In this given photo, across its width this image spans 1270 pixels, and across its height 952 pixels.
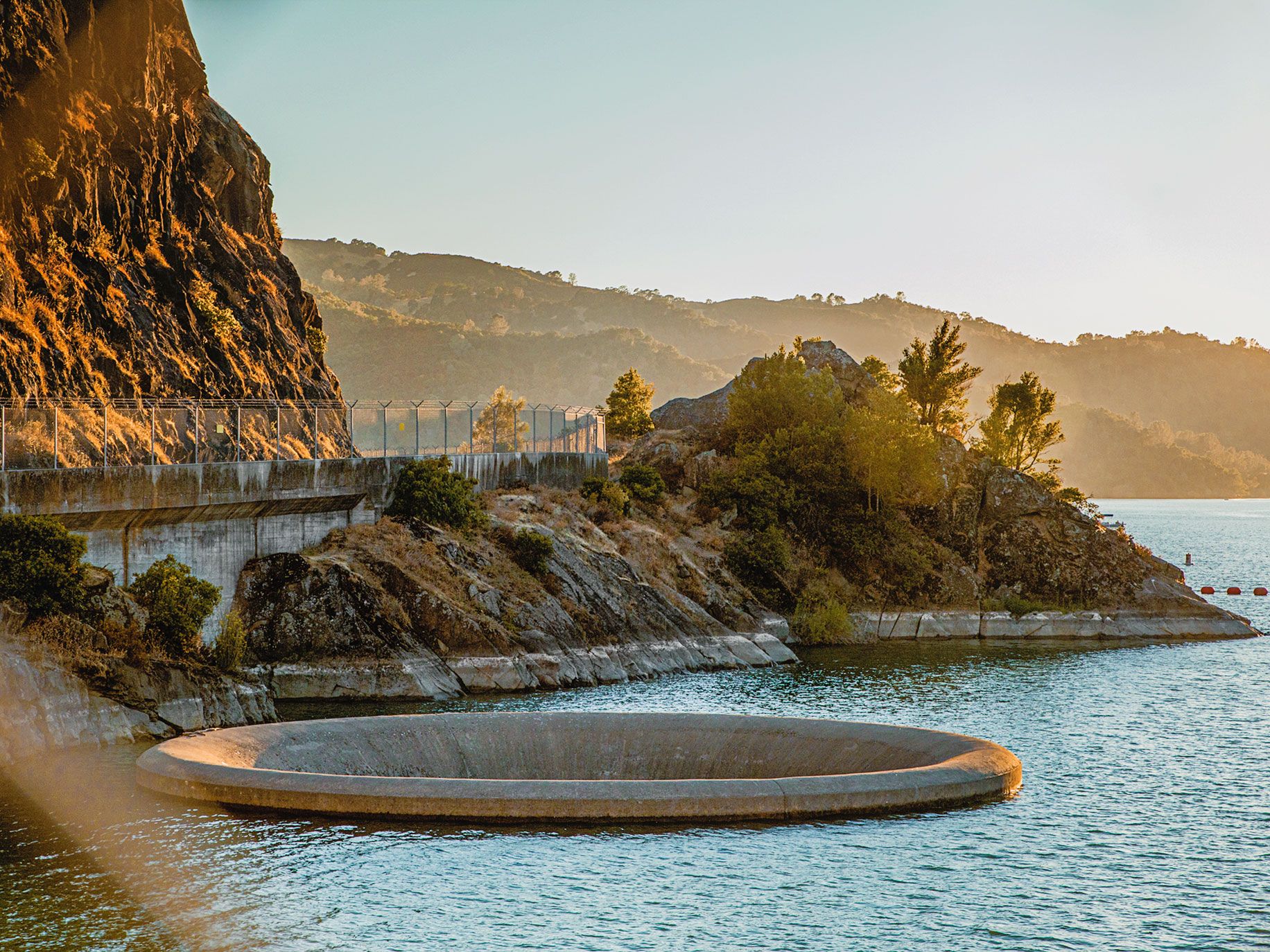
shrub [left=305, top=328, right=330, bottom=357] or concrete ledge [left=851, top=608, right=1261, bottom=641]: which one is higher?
shrub [left=305, top=328, right=330, bottom=357]

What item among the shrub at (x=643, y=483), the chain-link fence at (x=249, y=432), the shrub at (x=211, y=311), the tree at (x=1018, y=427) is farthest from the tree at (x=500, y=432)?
the tree at (x=1018, y=427)

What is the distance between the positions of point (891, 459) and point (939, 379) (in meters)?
29.2

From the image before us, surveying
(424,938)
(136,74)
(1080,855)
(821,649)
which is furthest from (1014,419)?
(424,938)

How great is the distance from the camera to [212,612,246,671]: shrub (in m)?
48.7

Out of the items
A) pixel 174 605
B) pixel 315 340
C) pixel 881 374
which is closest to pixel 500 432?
pixel 315 340

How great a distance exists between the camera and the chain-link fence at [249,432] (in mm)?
48156

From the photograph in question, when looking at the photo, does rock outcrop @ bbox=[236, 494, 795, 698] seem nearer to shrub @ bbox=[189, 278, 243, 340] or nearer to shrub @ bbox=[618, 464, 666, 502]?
shrub @ bbox=[618, 464, 666, 502]

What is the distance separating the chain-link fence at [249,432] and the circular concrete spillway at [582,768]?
55.8ft

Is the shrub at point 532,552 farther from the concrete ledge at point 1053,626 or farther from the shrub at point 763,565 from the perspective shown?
the concrete ledge at point 1053,626

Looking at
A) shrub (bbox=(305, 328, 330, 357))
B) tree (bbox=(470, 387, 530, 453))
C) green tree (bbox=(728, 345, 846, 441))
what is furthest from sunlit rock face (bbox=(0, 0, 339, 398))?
green tree (bbox=(728, 345, 846, 441))

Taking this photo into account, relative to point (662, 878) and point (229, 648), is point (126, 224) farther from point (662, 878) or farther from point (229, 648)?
point (662, 878)

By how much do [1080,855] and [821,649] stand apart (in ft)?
164

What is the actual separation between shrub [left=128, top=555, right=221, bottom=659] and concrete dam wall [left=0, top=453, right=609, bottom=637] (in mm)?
2323

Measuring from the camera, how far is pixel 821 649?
80.9 meters
